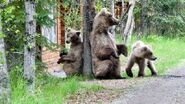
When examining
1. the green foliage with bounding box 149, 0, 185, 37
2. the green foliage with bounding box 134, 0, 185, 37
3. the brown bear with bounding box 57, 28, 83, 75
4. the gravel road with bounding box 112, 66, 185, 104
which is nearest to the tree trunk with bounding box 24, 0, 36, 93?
the gravel road with bounding box 112, 66, 185, 104

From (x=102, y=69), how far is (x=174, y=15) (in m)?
20.5

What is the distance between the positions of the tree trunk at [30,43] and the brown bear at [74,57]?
469cm

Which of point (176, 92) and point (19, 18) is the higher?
point (19, 18)

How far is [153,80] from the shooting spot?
12562 mm

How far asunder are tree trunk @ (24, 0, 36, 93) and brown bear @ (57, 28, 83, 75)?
15.4 feet

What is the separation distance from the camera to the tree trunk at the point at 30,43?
8969 mm

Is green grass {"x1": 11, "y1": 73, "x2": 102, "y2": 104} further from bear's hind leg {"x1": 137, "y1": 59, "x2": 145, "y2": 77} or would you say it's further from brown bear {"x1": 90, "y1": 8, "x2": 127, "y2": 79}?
bear's hind leg {"x1": 137, "y1": 59, "x2": 145, "y2": 77}

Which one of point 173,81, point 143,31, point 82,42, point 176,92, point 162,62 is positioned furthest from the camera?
point 143,31

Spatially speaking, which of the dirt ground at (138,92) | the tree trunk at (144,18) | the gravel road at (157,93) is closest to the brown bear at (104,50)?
the dirt ground at (138,92)

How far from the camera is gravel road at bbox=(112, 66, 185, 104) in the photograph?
9765 millimetres

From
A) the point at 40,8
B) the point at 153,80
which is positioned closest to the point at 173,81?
the point at 153,80

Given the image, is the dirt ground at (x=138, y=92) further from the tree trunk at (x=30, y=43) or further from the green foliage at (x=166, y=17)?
the green foliage at (x=166, y=17)

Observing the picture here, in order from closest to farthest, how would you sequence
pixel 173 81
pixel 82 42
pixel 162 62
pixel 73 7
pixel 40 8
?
pixel 40 8, pixel 173 81, pixel 82 42, pixel 162 62, pixel 73 7

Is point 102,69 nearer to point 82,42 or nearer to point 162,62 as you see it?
point 82,42
